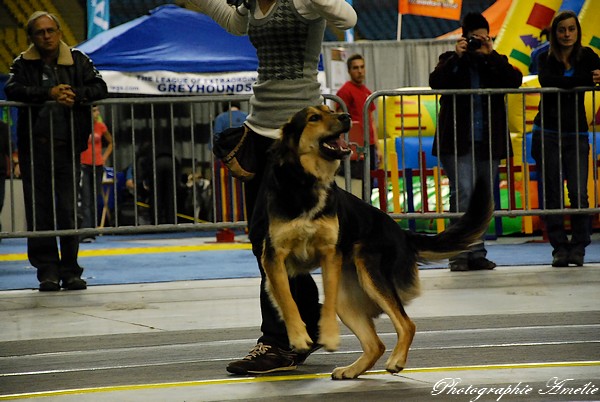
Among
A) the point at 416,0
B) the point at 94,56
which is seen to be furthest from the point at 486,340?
the point at 416,0

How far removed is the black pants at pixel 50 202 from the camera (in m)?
8.71

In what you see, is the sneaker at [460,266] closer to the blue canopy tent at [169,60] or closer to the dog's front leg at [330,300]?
the dog's front leg at [330,300]

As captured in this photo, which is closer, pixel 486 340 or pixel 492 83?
pixel 486 340

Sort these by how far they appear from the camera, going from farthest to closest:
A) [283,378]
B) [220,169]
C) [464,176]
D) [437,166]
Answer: [220,169], [437,166], [464,176], [283,378]

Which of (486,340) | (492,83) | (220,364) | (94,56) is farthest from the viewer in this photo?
(94,56)

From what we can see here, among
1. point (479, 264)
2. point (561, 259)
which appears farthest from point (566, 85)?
point (479, 264)

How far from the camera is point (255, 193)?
206 inches

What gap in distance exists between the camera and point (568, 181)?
947 centimetres

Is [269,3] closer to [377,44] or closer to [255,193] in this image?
[255,193]

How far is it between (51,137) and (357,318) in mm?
4660

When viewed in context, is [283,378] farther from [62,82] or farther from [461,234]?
[62,82]

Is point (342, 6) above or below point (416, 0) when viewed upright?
below

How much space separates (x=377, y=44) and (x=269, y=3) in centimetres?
1501
